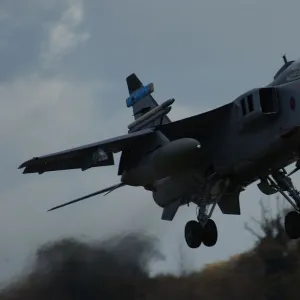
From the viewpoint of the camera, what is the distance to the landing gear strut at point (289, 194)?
2053cm

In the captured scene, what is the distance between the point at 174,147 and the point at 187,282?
203 inches

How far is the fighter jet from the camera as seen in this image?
61.3 ft

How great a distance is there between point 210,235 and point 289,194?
2.04m

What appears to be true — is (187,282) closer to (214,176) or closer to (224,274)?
(224,274)

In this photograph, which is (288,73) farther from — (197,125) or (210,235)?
(210,235)

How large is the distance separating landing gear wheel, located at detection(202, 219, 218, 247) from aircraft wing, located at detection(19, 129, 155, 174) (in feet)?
8.61

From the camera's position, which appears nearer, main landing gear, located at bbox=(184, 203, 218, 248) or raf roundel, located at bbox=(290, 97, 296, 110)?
raf roundel, located at bbox=(290, 97, 296, 110)

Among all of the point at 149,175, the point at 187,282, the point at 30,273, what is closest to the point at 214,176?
the point at 149,175

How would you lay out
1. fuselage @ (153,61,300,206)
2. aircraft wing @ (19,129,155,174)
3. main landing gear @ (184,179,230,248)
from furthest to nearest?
main landing gear @ (184,179,230,248) → aircraft wing @ (19,129,155,174) → fuselage @ (153,61,300,206)

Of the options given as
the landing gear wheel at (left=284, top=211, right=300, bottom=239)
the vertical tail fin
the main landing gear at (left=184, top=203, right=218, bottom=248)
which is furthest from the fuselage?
the vertical tail fin

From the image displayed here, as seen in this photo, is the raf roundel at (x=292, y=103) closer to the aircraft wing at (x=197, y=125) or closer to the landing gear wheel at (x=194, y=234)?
the aircraft wing at (x=197, y=125)

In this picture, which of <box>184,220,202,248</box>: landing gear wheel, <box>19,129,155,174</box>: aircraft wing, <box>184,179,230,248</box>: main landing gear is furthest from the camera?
<box>184,220,202,248</box>: landing gear wheel

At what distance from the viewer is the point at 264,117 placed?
1880 cm

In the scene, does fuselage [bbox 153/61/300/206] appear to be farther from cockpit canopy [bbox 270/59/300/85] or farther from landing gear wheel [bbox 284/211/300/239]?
landing gear wheel [bbox 284/211/300/239]
